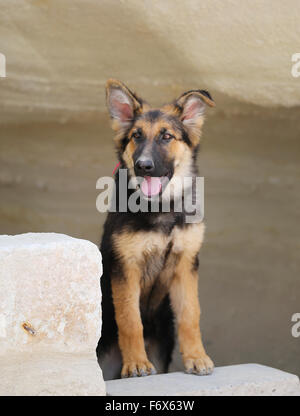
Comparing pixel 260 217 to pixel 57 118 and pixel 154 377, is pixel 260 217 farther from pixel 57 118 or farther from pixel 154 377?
pixel 154 377

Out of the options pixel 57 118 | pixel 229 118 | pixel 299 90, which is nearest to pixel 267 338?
pixel 229 118

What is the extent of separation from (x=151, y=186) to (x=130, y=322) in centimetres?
79

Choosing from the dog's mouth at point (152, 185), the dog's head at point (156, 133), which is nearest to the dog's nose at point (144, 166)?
the dog's head at point (156, 133)

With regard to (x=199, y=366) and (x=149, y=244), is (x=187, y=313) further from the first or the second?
(x=149, y=244)

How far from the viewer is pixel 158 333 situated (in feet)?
13.0

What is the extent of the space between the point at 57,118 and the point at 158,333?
99.2 inches

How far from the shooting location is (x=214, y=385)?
306 cm

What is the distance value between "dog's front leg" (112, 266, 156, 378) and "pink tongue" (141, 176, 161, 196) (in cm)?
45

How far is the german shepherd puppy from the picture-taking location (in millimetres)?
3445

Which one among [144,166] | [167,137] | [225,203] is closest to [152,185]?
[144,166]

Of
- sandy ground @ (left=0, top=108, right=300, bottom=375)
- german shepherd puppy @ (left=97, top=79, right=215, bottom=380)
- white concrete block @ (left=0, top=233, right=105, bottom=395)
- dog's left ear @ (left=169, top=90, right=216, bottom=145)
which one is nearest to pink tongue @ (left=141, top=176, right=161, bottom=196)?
german shepherd puppy @ (left=97, top=79, right=215, bottom=380)

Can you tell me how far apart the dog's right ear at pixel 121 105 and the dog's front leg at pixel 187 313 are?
36.4 inches

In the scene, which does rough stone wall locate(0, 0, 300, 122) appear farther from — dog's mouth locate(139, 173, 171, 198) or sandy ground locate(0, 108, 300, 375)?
dog's mouth locate(139, 173, 171, 198)

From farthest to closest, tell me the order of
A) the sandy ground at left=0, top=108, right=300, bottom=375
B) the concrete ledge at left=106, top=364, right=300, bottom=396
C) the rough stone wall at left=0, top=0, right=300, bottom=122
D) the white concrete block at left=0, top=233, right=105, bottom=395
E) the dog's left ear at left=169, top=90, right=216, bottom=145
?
the sandy ground at left=0, top=108, right=300, bottom=375, the rough stone wall at left=0, top=0, right=300, bottom=122, the dog's left ear at left=169, top=90, right=216, bottom=145, the concrete ledge at left=106, top=364, right=300, bottom=396, the white concrete block at left=0, top=233, right=105, bottom=395
